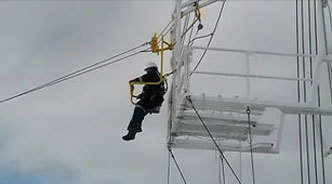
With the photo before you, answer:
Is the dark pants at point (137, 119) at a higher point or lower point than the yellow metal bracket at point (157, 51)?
lower

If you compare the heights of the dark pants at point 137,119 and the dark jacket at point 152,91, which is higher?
the dark jacket at point 152,91

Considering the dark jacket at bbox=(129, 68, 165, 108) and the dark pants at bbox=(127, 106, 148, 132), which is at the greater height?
the dark jacket at bbox=(129, 68, 165, 108)

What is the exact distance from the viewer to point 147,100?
11289mm

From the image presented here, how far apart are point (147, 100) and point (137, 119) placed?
1.24ft

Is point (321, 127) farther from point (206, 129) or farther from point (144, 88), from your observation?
point (144, 88)

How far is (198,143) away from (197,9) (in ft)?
7.85

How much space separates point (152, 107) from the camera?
1133 centimetres

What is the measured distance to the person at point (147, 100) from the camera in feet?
36.7

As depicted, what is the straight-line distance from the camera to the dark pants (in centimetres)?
1123

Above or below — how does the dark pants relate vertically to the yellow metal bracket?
below

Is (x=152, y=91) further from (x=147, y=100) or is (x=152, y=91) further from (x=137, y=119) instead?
(x=137, y=119)

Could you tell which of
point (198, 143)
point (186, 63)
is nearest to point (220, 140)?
point (198, 143)

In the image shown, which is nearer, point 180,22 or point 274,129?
point 274,129

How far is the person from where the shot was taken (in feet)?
36.7
